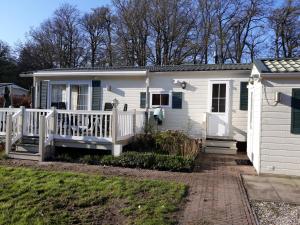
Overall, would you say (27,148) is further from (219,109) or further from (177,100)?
(219,109)

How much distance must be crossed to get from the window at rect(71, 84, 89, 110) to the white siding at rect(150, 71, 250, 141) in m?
3.06

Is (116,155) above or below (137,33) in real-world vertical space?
below

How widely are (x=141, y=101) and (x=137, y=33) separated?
18.2 m

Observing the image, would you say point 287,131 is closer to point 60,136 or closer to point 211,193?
point 211,193

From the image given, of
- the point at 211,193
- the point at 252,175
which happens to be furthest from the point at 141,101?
the point at 211,193

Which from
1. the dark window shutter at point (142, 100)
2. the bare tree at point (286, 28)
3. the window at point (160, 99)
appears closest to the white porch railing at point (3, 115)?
the dark window shutter at point (142, 100)

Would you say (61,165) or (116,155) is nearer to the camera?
(61,165)

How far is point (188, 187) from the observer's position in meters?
6.04

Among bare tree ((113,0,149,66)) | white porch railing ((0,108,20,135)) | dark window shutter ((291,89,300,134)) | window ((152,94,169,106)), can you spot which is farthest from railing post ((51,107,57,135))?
bare tree ((113,0,149,66))

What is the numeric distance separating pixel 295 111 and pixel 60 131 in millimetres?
6318

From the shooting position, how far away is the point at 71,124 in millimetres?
9023

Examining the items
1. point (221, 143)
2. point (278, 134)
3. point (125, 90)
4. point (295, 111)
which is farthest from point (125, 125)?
point (295, 111)

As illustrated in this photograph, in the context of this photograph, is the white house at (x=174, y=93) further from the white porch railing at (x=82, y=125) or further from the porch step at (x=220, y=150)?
the white porch railing at (x=82, y=125)

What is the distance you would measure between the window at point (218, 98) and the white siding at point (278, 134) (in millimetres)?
3893
